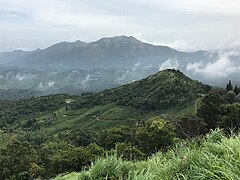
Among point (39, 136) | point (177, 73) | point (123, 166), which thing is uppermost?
point (123, 166)

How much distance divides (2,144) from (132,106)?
56444mm

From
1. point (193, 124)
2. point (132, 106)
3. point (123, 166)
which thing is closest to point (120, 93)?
point (132, 106)

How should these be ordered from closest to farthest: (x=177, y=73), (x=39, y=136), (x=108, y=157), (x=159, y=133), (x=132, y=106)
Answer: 1. (x=108, y=157)
2. (x=159, y=133)
3. (x=39, y=136)
4. (x=132, y=106)
5. (x=177, y=73)

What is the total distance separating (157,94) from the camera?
157 meters

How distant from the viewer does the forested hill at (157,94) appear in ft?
463

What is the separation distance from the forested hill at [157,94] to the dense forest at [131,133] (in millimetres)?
379

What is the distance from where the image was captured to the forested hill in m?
141

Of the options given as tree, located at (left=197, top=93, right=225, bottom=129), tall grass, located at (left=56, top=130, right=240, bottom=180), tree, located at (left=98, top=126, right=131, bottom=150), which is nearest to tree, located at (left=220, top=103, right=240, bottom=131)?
tree, located at (left=197, top=93, right=225, bottom=129)

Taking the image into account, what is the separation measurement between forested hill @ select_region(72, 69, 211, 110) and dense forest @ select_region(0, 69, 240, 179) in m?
0.38

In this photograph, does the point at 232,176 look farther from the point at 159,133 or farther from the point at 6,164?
the point at 6,164

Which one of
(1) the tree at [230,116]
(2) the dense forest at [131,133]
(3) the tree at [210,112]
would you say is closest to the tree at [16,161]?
(2) the dense forest at [131,133]

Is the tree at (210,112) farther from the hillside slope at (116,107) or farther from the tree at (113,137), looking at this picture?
the hillside slope at (116,107)

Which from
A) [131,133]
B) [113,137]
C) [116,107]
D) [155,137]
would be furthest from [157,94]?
[155,137]

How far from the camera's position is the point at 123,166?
9.16 metres
